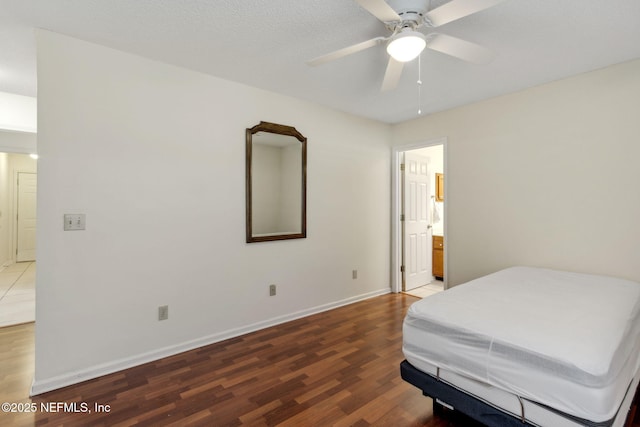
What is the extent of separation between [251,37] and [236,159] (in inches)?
43.9

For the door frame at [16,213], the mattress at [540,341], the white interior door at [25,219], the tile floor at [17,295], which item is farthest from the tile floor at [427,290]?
the door frame at [16,213]

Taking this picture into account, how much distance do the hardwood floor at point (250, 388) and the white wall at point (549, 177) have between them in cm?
158

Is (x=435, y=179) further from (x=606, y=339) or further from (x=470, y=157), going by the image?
(x=606, y=339)

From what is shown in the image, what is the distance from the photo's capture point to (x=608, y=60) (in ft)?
7.91

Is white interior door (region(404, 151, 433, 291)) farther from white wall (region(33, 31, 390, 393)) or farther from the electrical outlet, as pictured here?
the electrical outlet

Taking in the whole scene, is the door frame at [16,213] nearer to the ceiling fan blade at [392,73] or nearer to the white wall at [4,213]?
the white wall at [4,213]

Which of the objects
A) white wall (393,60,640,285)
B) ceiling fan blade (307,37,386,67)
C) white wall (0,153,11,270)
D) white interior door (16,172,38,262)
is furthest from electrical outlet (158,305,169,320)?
white interior door (16,172,38,262)

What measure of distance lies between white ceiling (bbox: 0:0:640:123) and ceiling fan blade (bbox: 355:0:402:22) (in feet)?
1.01

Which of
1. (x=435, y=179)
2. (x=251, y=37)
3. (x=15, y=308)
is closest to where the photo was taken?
(x=251, y=37)

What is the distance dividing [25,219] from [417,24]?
27.1 feet

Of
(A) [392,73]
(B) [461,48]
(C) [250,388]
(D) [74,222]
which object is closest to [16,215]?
(D) [74,222]

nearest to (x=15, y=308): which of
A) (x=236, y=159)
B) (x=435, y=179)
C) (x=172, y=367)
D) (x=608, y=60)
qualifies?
(x=172, y=367)

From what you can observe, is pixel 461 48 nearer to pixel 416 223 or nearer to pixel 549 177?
pixel 549 177

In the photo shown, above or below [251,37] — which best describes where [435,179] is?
below
